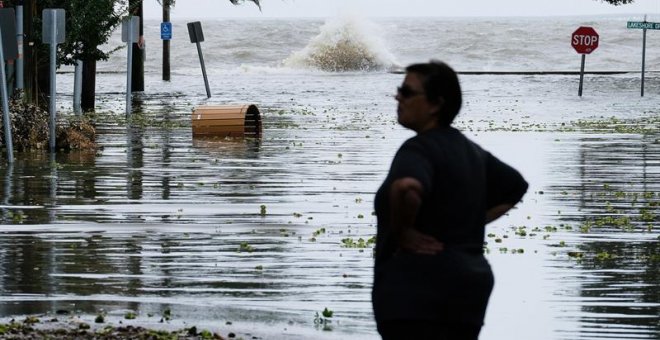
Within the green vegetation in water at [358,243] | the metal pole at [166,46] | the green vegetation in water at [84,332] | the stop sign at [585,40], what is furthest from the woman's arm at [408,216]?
the metal pole at [166,46]

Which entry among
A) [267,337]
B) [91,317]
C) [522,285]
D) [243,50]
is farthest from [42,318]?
[243,50]

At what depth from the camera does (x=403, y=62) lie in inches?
3359

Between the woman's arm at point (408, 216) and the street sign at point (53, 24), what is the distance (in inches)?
642

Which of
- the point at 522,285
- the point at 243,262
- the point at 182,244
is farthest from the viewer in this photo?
the point at 182,244

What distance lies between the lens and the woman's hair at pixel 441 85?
18.8 feet

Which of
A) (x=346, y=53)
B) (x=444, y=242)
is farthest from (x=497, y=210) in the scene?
(x=346, y=53)

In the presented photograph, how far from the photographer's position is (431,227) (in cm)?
560

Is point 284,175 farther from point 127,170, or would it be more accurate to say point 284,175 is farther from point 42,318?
point 42,318

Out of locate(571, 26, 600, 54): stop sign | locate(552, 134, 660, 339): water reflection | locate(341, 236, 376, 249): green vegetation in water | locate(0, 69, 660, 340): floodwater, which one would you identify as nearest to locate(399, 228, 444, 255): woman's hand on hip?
locate(0, 69, 660, 340): floodwater

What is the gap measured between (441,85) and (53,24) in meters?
16.2

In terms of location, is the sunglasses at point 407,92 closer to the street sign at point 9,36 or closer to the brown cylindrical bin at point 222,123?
the street sign at point 9,36

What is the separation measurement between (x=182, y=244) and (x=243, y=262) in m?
1.10

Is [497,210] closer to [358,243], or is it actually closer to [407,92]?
[407,92]

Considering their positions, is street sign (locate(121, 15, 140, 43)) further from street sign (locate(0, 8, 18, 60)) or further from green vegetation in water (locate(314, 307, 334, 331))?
green vegetation in water (locate(314, 307, 334, 331))
